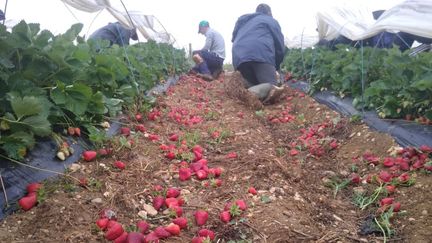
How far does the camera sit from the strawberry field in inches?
80.0

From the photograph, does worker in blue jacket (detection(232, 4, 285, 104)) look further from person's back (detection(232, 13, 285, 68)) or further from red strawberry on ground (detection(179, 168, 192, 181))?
red strawberry on ground (detection(179, 168, 192, 181))

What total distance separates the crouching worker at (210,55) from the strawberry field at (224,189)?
6.78 m

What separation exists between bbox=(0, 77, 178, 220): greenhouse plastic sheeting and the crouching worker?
8073 millimetres

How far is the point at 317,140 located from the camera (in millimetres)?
4023

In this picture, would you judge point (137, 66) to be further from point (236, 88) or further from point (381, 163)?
point (381, 163)

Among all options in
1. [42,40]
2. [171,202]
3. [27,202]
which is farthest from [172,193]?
[42,40]

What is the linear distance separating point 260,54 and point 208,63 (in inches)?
191

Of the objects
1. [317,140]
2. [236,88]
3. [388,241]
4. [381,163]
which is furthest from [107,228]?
[236,88]

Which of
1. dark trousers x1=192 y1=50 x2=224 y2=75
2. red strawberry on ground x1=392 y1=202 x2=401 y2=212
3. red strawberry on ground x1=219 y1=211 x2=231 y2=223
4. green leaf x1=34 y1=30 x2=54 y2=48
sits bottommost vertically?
dark trousers x1=192 y1=50 x2=224 y2=75

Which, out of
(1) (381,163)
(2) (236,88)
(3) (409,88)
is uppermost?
(3) (409,88)

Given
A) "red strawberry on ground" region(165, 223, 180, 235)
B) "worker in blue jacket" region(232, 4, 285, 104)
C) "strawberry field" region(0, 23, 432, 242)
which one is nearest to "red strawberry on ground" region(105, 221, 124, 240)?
"strawberry field" region(0, 23, 432, 242)

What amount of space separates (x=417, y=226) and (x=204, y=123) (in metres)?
2.90

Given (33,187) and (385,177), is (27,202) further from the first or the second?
(385,177)

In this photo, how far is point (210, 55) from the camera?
10.8 metres
